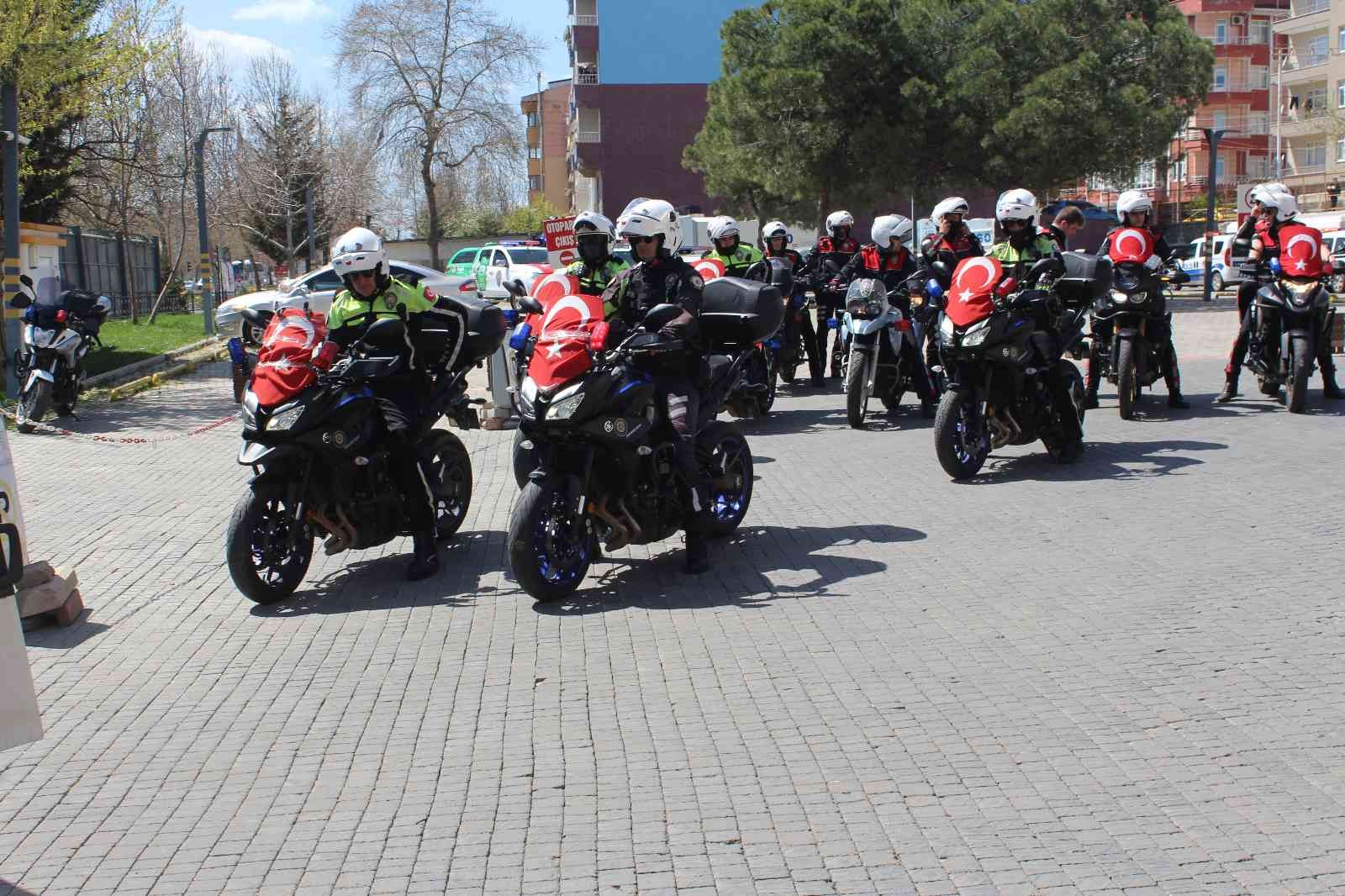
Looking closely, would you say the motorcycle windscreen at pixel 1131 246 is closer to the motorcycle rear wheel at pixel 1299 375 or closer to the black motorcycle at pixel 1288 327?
the black motorcycle at pixel 1288 327

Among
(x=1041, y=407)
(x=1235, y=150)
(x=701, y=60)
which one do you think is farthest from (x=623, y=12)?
(x=1041, y=407)

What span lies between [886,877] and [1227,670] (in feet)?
7.86

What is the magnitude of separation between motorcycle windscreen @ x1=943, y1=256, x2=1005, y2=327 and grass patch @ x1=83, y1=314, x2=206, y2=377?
12064mm

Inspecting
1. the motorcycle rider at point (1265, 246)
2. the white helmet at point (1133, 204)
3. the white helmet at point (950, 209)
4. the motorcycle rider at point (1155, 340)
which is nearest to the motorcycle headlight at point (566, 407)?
the white helmet at point (950, 209)

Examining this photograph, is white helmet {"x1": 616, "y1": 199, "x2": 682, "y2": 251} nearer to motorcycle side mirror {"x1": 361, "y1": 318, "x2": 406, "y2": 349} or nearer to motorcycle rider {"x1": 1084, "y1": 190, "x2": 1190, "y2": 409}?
motorcycle side mirror {"x1": 361, "y1": 318, "x2": 406, "y2": 349}

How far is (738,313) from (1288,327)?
7235 mm

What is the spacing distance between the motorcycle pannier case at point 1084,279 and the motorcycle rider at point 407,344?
5.18 meters

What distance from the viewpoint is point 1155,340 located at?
13875 millimetres

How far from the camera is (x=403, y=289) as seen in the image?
8609 millimetres

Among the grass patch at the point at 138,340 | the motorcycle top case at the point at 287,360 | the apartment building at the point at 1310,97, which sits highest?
the apartment building at the point at 1310,97

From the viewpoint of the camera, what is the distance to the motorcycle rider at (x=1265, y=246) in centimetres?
1399

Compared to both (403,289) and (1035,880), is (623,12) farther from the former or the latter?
(1035,880)

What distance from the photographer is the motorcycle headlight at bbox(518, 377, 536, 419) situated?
7586 mm

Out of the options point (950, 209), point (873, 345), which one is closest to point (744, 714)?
point (950, 209)
